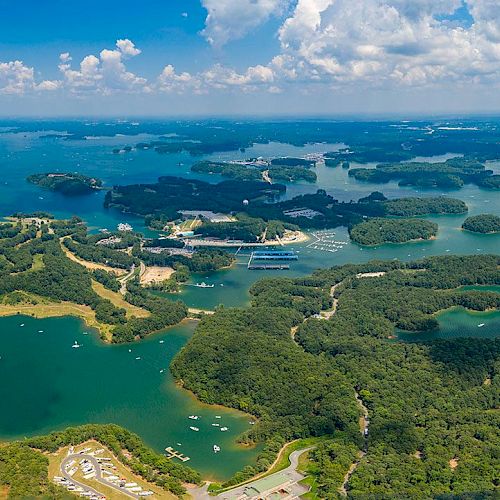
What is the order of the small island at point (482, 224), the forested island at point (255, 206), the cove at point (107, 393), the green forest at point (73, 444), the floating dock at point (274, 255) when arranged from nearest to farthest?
the green forest at point (73, 444)
the cove at point (107, 393)
the floating dock at point (274, 255)
the small island at point (482, 224)
the forested island at point (255, 206)

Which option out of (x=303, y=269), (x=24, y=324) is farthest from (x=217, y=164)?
(x=24, y=324)

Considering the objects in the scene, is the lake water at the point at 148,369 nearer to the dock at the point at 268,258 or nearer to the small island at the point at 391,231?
the dock at the point at 268,258

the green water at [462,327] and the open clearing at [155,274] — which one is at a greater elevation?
the open clearing at [155,274]

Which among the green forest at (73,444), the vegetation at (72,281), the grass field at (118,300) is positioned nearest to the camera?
the green forest at (73,444)

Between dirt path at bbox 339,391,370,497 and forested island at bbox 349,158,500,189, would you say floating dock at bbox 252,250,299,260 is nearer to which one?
dirt path at bbox 339,391,370,497

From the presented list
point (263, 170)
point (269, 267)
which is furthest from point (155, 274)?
point (263, 170)

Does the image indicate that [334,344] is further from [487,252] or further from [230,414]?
[487,252]

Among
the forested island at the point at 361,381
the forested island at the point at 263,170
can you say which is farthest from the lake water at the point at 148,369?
the forested island at the point at 263,170
